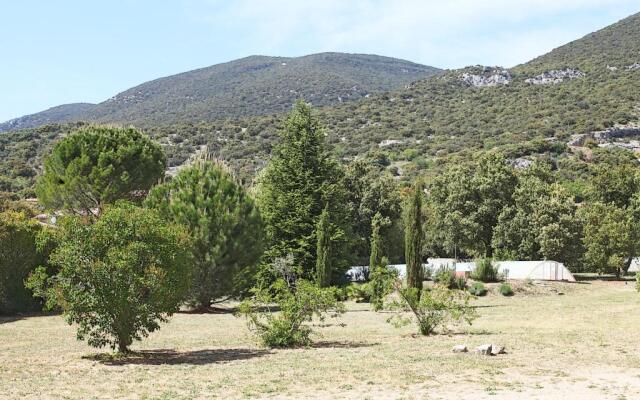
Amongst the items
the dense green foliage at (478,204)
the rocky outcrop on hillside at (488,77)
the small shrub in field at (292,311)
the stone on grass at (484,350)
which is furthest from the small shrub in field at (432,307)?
the rocky outcrop on hillside at (488,77)

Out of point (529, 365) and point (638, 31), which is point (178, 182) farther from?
Result: point (638, 31)

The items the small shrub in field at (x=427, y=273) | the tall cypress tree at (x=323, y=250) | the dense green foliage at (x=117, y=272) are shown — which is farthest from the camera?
the small shrub in field at (x=427, y=273)

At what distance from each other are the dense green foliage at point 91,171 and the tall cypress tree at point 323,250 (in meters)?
12.8

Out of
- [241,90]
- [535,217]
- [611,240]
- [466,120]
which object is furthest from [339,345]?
[241,90]

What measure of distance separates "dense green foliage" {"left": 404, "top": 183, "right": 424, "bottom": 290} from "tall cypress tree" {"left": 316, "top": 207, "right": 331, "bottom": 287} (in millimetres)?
6646

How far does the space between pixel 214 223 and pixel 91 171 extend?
13.6 metres

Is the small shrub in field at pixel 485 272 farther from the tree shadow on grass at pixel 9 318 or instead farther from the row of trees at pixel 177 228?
the tree shadow on grass at pixel 9 318

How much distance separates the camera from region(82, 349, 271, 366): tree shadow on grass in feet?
47.4

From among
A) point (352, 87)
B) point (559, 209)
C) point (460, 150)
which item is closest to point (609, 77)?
point (460, 150)

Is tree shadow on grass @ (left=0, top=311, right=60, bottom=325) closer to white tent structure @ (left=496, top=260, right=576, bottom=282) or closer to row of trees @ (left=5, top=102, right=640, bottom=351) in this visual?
row of trees @ (left=5, top=102, right=640, bottom=351)

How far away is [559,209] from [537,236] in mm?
2344

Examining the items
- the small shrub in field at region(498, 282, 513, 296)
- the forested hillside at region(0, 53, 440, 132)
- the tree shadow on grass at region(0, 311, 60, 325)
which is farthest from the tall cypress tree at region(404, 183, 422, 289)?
the forested hillside at region(0, 53, 440, 132)

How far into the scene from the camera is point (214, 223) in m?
28.3

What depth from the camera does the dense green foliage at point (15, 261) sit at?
92.2 ft
